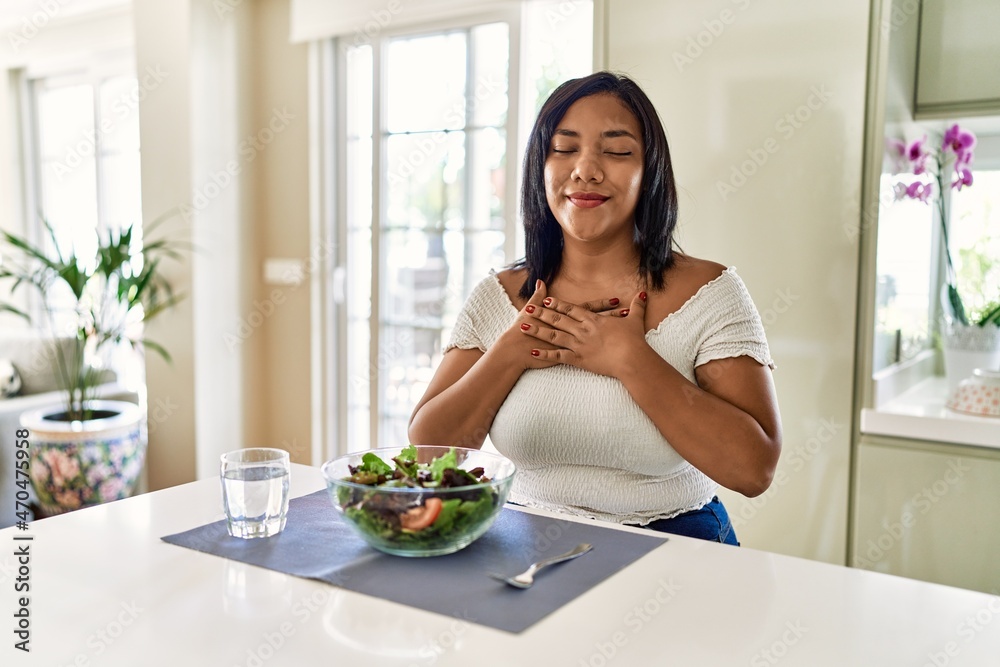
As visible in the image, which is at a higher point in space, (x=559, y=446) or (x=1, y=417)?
(x=559, y=446)

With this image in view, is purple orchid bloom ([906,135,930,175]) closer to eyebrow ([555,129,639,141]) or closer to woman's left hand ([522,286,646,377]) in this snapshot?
eyebrow ([555,129,639,141])

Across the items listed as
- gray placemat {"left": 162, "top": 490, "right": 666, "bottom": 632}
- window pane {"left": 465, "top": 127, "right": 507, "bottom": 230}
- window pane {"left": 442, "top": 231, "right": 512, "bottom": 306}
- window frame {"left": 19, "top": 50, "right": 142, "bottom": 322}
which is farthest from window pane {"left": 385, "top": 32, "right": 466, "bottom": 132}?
gray placemat {"left": 162, "top": 490, "right": 666, "bottom": 632}

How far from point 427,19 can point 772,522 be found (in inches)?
82.1

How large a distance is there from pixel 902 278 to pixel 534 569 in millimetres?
1530

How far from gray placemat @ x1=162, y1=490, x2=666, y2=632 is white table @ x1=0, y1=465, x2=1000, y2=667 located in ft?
0.06

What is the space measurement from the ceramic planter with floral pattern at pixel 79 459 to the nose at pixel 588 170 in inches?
94.4

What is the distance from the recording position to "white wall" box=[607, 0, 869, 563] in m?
1.92

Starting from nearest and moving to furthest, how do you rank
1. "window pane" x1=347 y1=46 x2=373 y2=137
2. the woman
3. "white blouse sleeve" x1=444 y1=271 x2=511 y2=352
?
the woman
"white blouse sleeve" x1=444 y1=271 x2=511 y2=352
"window pane" x1=347 y1=46 x2=373 y2=137

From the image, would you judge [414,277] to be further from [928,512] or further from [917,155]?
[928,512]

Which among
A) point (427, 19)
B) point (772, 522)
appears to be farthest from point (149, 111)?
point (772, 522)

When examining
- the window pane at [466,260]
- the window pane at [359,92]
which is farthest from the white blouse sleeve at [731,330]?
the window pane at [359,92]

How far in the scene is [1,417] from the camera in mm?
3287

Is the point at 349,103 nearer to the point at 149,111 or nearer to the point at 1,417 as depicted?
the point at 149,111

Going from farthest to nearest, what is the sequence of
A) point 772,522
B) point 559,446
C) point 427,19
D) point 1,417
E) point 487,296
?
point 1,417 < point 427,19 < point 772,522 < point 487,296 < point 559,446
